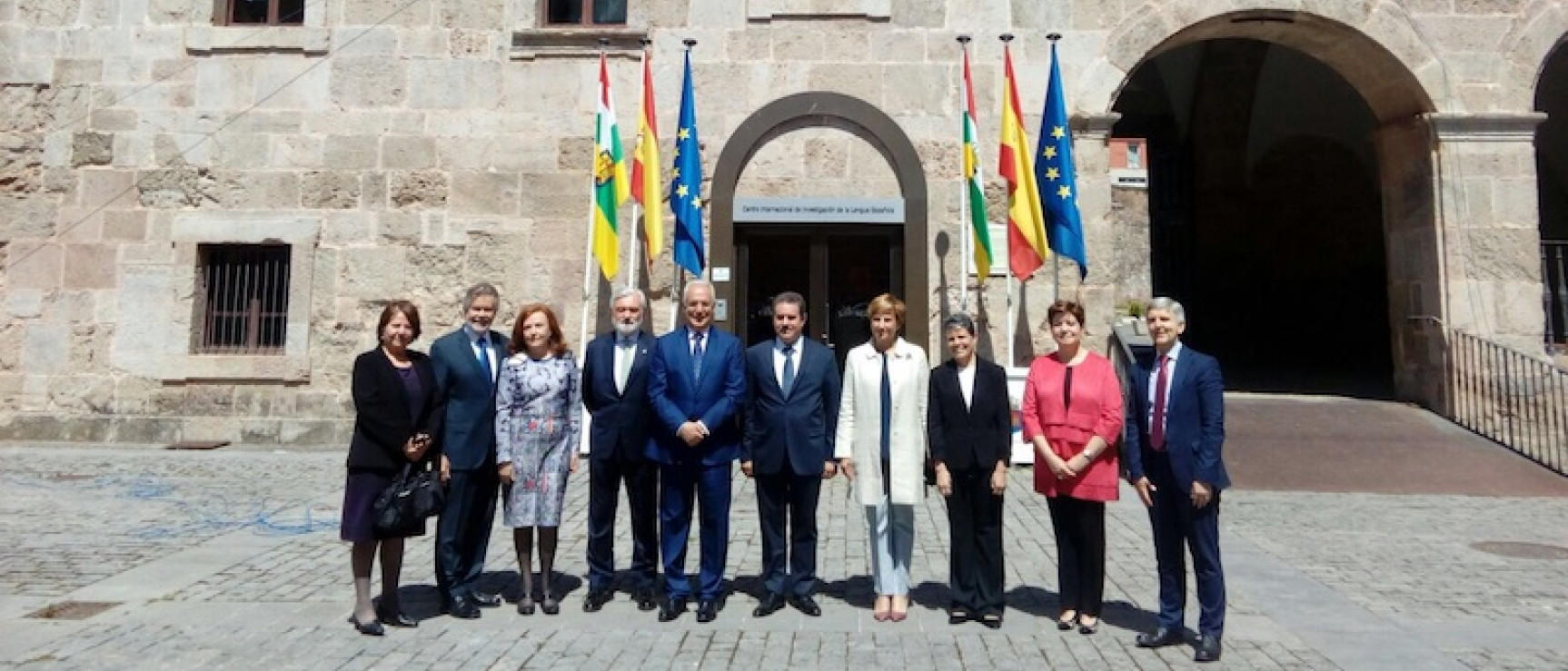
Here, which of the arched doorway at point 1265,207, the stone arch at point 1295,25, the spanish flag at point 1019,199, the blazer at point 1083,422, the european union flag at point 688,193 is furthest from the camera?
the arched doorway at point 1265,207

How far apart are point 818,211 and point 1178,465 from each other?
269 inches

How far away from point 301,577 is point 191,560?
3.10 feet

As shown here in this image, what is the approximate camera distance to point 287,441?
1065 cm

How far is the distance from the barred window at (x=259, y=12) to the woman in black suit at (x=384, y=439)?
889 cm

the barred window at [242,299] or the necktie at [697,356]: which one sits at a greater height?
the barred window at [242,299]

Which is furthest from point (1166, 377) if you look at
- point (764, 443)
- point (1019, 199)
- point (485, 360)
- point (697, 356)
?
point (1019, 199)

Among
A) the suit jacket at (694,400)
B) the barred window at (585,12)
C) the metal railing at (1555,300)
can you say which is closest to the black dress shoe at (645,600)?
the suit jacket at (694,400)

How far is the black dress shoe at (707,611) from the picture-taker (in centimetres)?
475

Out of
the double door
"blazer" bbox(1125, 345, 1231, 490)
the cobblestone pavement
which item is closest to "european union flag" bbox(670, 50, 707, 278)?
the double door

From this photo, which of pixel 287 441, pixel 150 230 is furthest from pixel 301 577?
pixel 150 230

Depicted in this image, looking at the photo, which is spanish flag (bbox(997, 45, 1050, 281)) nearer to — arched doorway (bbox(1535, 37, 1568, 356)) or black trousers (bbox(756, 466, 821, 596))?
black trousers (bbox(756, 466, 821, 596))

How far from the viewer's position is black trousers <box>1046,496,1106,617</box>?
4621mm

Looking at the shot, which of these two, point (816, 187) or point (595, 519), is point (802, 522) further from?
point (816, 187)

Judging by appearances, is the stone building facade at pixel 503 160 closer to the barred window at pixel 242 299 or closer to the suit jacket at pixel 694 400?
the barred window at pixel 242 299
